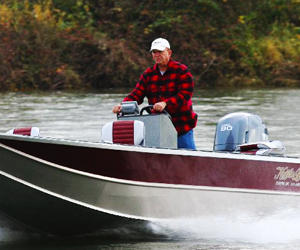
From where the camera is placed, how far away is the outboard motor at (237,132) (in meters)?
8.18

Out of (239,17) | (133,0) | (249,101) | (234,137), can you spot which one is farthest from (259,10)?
(234,137)

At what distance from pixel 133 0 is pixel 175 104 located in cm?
2238

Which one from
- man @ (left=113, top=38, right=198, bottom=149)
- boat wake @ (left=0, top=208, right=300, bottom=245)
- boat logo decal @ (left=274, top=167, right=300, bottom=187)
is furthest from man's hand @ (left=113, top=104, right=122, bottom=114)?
boat logo decal @ (left=274, top=167, right=300, bottom=187)

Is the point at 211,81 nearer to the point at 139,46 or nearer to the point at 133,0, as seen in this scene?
the point at 139,46

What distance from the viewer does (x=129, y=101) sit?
7.73 metres

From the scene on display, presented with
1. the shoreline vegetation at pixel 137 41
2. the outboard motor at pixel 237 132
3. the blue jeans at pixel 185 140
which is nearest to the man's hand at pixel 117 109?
the blue jeans at pixel 185 140

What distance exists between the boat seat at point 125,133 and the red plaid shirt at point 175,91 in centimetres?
44

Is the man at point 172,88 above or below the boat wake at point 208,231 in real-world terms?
above

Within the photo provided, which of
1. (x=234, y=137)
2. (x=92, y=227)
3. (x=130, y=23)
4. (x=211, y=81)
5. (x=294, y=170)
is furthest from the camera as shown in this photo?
(x=130, y=23)

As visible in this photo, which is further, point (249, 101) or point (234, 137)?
point (249, 101)

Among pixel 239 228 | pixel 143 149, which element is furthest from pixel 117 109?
pixel 239 228

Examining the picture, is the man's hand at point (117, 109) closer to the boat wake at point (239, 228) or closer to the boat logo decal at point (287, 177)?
the boat wake at point (239, 228)

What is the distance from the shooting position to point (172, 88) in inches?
302

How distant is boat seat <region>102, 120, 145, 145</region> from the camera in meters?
7.23
